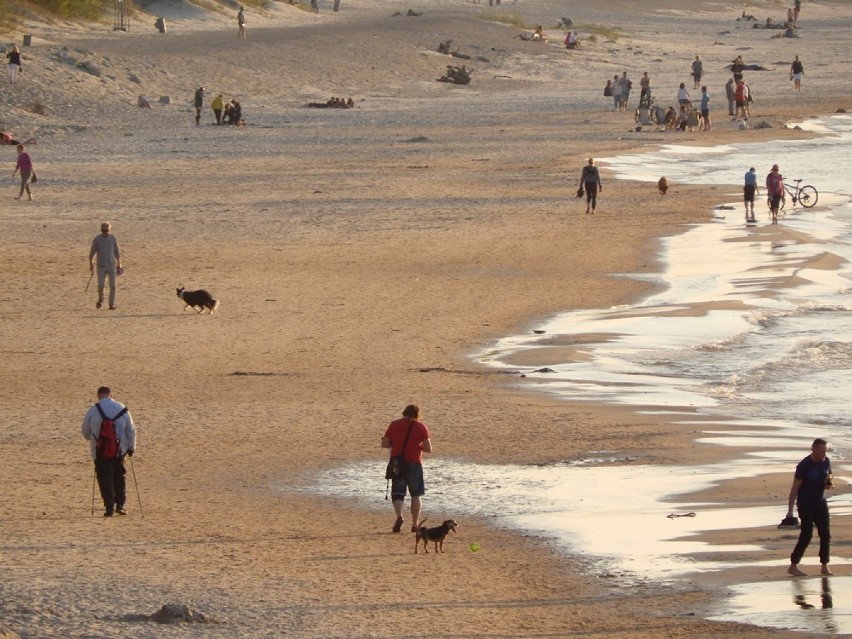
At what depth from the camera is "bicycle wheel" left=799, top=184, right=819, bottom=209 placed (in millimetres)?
39531

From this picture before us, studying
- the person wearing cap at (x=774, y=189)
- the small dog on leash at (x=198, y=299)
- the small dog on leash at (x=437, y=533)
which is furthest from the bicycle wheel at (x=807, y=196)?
the small dog on leash at (x=437, y=533)

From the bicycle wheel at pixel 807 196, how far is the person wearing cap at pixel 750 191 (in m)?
3.36

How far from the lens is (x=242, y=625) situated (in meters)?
11.5

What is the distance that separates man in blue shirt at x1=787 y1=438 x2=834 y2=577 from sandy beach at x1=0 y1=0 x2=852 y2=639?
1.01 ft

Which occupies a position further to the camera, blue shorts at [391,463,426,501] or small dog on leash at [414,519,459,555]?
blue shorts at [391,463,426,501]

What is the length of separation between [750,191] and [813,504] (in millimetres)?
23427

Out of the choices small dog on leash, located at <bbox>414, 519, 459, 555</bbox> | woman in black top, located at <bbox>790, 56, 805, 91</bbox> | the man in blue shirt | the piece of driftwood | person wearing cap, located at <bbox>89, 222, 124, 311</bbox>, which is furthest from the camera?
the piece of driftwood

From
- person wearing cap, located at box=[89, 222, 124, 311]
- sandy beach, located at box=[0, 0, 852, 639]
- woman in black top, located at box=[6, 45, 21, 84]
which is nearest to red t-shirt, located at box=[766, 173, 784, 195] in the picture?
sandy beach, located at box=[0, 0, 852, 639]

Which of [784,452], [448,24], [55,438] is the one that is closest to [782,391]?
[784,452]

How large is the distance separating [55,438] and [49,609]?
6.79m

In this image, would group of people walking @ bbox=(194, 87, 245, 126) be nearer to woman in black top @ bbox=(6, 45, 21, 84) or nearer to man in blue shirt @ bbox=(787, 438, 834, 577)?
woman in black top @ bbox=(6, 45, 21, 84)

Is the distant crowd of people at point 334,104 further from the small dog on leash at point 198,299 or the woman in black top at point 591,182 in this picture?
the small dog on leash at point 198,299

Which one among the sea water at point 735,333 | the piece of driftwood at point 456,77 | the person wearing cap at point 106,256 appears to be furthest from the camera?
the piece of driftwood at point 456,77

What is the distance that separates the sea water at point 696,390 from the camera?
14.4 metres
